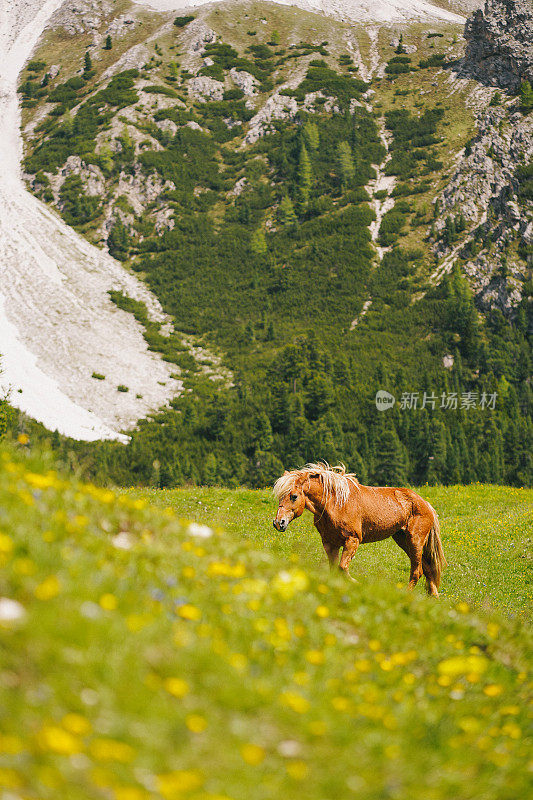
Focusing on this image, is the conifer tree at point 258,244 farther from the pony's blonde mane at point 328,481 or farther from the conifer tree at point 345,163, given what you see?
the pony's blonde mane at point 328,481

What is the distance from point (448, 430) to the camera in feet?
230

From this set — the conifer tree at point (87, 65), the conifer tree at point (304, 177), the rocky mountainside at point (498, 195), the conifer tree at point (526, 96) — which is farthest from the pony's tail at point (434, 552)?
the conifer tree at point (87, 65)

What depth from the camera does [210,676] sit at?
130 inches

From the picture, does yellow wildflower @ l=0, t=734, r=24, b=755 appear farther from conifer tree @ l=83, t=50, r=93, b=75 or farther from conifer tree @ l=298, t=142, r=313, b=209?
conifer tree @ l=83, t=50, r=93, b=75

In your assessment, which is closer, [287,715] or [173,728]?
[173,728]

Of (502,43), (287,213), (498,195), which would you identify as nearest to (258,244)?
(287,213)

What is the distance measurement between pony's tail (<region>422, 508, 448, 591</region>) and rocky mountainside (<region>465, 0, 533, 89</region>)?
573 ft

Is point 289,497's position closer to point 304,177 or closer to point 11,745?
point 11,745

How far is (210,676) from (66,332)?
Result: 301ft

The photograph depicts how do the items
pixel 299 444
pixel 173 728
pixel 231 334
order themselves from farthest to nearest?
pixel 231 334 < pixel 299 444 < pixel 173 728

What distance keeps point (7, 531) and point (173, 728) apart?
193 centimetres

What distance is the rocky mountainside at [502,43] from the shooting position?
488ft

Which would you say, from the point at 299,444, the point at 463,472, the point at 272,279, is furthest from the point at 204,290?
the point at 463,472

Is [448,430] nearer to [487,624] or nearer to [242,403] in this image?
[242,403]
